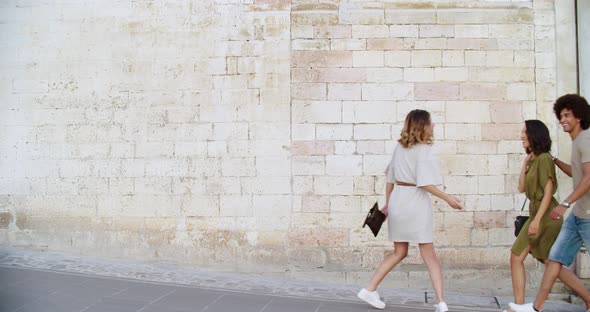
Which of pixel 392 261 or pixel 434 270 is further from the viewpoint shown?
pixel 392 261

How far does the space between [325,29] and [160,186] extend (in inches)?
115

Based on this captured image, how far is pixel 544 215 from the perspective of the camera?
16.9 feet

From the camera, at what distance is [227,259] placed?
24.1ft

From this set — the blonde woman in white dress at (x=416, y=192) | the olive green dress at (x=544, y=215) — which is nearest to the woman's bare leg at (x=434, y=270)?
the blonde woman in white dress at (x=416, y=192)

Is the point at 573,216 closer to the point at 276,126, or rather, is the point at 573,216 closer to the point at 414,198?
the point at 414,198

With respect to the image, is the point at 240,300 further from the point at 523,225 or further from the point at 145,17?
the point at 145,17

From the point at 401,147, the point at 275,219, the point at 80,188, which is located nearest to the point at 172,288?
the point at 275,219

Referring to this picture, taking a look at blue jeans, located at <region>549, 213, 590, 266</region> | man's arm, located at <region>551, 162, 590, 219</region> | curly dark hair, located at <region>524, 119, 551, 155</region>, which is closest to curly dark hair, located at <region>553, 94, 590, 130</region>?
curly dark hair, located at <region>524, 119, 551, 155</region>

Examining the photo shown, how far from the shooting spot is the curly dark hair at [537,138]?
16.9 feet

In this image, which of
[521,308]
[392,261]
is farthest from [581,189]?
[392,261]

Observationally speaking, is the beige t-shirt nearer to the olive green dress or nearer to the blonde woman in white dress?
the olive green dress

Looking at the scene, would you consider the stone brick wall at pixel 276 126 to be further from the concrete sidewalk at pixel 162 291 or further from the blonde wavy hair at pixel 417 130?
the blonde wavy hair at pixel 417 130

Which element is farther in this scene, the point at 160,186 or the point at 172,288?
the point at 160,186

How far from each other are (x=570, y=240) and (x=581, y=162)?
725 mm
